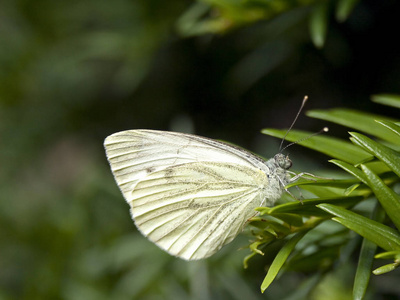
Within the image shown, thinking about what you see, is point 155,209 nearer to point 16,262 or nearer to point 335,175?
point 335,175

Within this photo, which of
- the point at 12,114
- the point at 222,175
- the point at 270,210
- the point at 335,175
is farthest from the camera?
the point at 12,114

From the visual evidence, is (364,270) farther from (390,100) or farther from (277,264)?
(390,100)

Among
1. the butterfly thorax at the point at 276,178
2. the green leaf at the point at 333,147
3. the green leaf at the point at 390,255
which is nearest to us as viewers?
the green leaf at the point at 390,255

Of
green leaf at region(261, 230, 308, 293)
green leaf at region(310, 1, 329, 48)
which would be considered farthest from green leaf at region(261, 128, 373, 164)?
green leaf at region(310, 1, 329, 48)

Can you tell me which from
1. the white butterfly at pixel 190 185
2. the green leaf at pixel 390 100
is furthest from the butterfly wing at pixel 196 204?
the green leaf at pixel 390 100

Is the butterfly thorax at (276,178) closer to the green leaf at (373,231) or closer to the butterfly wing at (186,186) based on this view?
the butterfly wing at (186,186)

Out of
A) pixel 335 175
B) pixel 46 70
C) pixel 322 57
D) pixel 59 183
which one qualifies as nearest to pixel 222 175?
pixel 335 175

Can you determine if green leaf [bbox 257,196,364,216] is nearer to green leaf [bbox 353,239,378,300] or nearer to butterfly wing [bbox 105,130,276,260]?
green leaf [bbox 353,239,378,300]

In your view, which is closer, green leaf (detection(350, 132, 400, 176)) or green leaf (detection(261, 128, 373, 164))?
green leaf (detection(350, 132, 400, 176))
